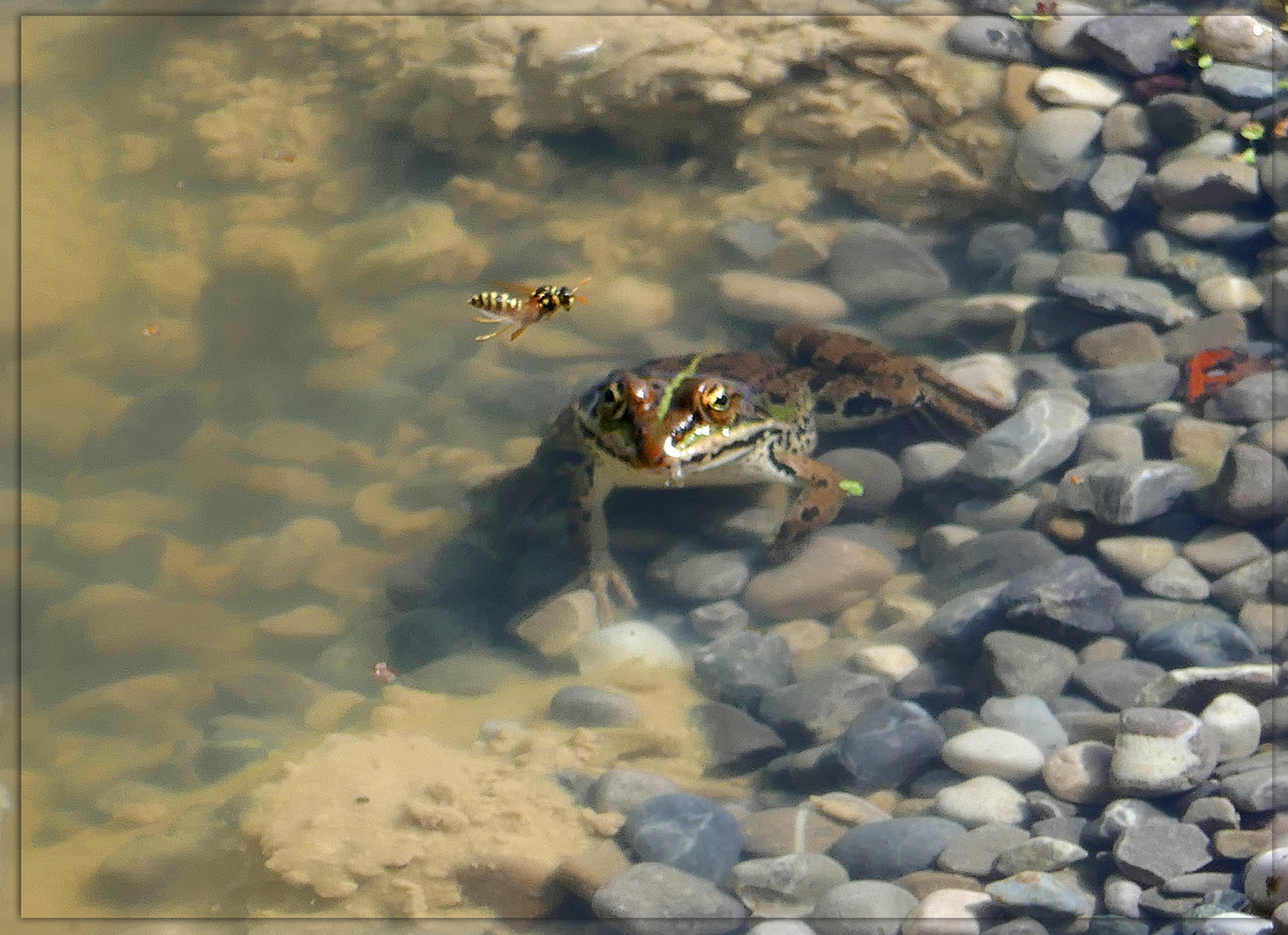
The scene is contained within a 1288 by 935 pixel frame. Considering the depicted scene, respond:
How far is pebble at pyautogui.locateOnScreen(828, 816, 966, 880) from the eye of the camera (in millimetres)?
3604

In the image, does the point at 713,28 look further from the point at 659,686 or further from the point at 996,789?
the point at 996,789

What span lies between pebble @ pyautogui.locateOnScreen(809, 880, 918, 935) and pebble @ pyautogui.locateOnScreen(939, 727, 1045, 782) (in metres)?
0.66

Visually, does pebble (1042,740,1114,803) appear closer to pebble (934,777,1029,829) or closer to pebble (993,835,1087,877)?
pebble (934,777,1029,829)

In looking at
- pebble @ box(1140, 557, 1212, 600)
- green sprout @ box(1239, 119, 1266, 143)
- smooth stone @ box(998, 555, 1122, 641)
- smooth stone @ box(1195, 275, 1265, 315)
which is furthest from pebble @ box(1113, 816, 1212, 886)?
green sprout @ box(1239, 119, 1266, 143)

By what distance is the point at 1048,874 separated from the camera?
3359 mm

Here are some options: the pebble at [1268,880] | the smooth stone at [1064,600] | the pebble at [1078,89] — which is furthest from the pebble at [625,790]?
the pebble at [1078,89]

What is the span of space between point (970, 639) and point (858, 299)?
109 inches

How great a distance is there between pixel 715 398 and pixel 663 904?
1.99 metres

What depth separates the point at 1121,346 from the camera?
5.79 m

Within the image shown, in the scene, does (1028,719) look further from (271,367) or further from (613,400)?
(271,367)

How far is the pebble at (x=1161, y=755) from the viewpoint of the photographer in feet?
11.8

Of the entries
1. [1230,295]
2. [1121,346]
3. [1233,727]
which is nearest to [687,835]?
[1233,727]

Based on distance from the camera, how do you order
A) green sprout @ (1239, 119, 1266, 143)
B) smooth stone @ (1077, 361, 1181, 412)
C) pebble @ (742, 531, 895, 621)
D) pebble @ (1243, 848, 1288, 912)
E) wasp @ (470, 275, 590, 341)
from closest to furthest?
pebble @ (1243, 848, 1288, 912), wasp @ (470, 275, 590, 341), pebble @ (742, 531, 895, 621), smooth stone @ (1077, 361, 1181, 412), green sprout @ (1239, 119, 1266, 143)

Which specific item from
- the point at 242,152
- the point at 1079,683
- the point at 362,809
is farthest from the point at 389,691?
the point at 242,152
